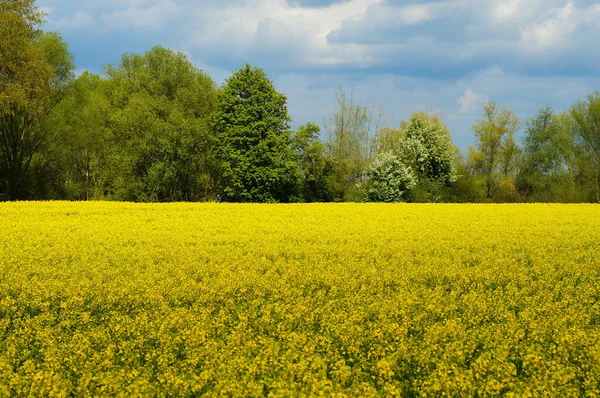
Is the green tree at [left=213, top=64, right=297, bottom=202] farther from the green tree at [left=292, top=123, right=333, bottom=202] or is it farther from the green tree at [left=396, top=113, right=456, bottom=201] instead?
the green tree at [left=396, top=113, right=456, bottom=201]

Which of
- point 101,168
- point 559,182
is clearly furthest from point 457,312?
point 559,182

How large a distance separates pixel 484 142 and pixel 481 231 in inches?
2014

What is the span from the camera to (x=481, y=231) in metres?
23.8

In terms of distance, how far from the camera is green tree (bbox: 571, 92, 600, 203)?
6337cm

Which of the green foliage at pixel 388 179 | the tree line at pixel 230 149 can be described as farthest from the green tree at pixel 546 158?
the green foliage at pixel 388 179

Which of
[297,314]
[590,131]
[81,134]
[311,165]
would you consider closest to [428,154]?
[311,165]

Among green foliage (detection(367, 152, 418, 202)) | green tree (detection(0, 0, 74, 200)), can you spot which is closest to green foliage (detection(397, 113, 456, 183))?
green foliage (detection(367, 152, 418, 202))

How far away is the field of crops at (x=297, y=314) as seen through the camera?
22.6 ft

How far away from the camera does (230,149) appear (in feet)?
178

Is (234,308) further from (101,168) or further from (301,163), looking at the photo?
(101,168)

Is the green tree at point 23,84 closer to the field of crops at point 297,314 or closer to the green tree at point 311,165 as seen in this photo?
the field of crops at point 297,314

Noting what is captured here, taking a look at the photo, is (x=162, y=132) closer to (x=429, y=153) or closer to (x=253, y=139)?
(x=253, y=139)

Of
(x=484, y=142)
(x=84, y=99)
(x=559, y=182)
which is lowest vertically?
(x=559, y=182)

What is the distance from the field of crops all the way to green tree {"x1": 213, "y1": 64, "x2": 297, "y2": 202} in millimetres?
32328
